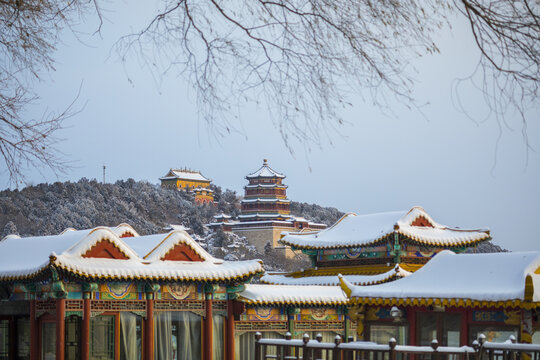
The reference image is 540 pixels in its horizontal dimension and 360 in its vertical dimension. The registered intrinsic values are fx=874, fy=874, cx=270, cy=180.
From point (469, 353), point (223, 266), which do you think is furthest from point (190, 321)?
point (469, 353)

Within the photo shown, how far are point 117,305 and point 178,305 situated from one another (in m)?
1.36

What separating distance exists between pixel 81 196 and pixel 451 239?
47.4 meters

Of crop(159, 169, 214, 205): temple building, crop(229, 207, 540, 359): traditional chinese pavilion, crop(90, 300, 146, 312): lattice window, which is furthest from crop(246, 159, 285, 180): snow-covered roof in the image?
crop(90, 300, 146, 312): lattice window

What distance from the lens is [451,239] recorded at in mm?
22062

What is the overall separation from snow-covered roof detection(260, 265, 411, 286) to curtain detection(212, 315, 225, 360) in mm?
4430

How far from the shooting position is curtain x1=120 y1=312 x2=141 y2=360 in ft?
52.0

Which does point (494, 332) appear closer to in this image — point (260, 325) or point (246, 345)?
point (260, 325)

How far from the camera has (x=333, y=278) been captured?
866 inches

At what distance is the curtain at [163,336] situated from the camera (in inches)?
648

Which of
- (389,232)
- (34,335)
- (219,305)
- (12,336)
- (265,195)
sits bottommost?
(12,336)

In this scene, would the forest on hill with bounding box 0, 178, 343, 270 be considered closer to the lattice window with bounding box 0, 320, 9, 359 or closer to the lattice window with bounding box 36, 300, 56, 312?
the lattice window with bounding box 0, 320, 9, 359

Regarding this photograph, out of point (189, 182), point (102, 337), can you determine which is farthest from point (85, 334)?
point (189, 182)

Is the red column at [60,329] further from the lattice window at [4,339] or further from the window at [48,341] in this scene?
the lattice window at [4,339]

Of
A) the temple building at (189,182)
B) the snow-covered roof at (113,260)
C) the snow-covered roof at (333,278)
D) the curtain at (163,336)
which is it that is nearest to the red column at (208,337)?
the curtain at (163,336)
